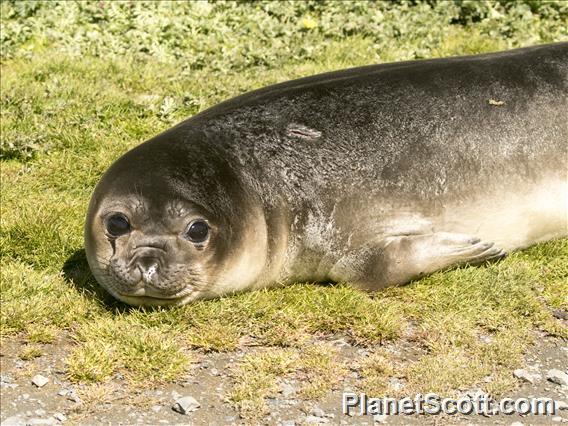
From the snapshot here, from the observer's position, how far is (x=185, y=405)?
5.20 metres

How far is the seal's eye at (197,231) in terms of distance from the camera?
5871mm

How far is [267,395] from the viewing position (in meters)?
5.31

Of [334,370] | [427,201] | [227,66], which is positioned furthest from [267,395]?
[227,66]

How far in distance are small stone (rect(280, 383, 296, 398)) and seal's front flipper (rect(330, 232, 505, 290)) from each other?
1094mm

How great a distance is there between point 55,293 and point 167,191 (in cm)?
89

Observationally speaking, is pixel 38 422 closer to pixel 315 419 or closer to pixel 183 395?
pixel 183 395

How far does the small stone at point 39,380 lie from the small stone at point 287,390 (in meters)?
1.15

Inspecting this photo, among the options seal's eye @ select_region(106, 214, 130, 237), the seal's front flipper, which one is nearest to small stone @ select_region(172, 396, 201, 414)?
seal's eye @ select_region(106, 214, 130, 237)

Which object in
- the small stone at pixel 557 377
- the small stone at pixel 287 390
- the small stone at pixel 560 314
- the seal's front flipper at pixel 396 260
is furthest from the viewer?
the seal's front flipper at pixel 396 260

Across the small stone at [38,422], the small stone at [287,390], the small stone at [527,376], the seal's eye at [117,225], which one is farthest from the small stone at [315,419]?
the seal's eye at [117,225]

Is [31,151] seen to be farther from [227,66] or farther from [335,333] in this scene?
[335,333]

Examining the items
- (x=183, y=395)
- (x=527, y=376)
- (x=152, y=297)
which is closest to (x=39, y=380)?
(x=183, y=395)

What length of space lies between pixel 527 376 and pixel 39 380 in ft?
7.89

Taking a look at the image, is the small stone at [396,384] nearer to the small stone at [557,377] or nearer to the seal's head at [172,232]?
the small stone at [557,377]
